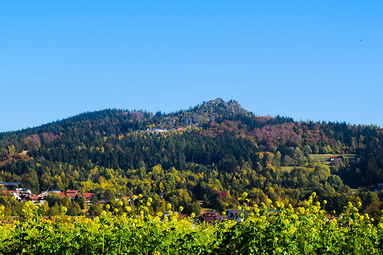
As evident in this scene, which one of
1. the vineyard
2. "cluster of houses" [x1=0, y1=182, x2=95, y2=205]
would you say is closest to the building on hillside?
the vineyard

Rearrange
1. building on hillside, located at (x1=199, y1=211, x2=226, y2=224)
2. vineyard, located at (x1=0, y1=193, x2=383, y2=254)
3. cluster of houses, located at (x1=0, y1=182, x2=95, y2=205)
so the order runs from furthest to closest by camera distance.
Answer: cluster of houses, located at (x1=0, y1=182, x2=95, y2=205)
building on hillside, located at (x1=199, y1=211, x2=226, y2=224)
vineyard, located at (x1=0, y1=193, x2=383, y2=254)

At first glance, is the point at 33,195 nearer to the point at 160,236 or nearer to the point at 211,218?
the point at 211,218

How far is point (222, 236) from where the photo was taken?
43.8 feet

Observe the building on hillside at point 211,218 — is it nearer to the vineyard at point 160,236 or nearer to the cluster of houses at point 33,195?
the vineyard at point 160,236

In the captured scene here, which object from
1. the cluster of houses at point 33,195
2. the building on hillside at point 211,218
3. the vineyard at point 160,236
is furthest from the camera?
→ the cluster of houses at point 33,195

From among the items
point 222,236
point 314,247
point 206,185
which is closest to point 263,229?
point 222,236

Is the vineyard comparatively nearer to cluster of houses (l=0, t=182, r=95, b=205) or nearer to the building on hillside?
the building on hillside

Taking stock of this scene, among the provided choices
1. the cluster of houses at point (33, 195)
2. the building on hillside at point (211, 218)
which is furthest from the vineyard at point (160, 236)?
the cluster of houses at point (33, 195)

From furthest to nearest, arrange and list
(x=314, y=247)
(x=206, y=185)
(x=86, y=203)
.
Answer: (x=206, y=185), (x=86, y=203), (x=314, y=247)

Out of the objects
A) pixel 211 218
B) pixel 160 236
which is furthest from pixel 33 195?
pixel 160 236

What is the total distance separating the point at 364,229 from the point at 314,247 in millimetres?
2250

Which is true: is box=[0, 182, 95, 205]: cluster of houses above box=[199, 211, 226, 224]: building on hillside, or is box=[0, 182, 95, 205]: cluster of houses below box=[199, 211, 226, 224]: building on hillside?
below

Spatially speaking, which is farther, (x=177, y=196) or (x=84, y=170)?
(x=84, y=170)

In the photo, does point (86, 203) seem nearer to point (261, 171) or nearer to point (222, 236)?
point (261, 171)
